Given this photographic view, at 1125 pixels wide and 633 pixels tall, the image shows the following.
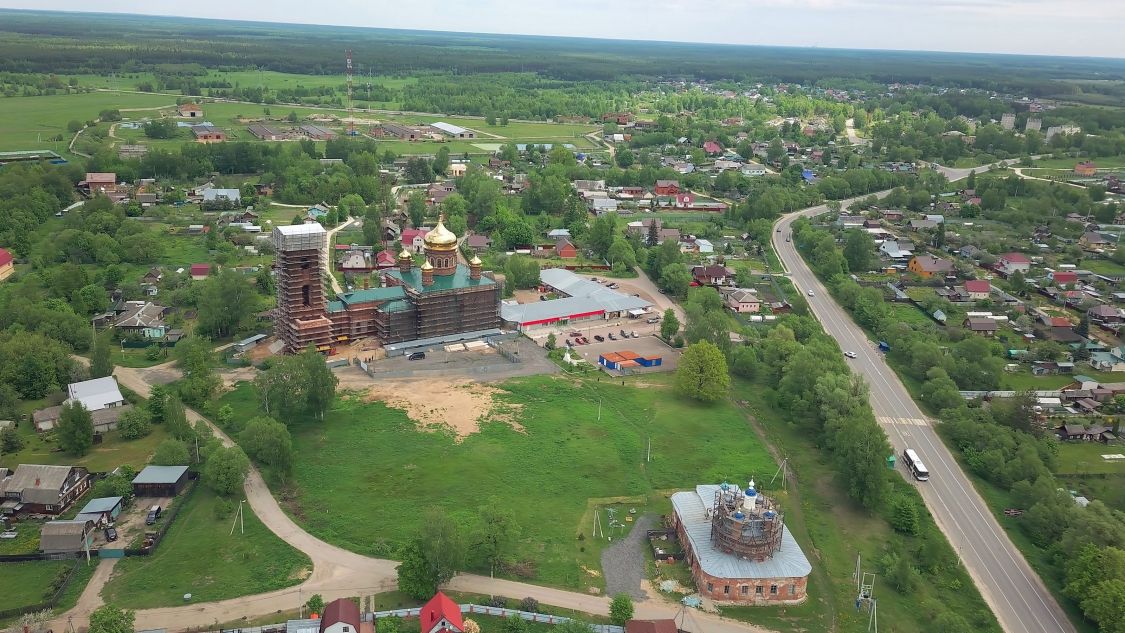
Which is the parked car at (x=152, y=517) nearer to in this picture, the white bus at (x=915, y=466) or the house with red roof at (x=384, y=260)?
the white bus at (x=915, y=466)

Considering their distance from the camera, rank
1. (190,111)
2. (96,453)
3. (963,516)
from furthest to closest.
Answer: (190,111) → (96,453) → (963,516)

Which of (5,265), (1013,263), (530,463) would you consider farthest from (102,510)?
(1013,263)

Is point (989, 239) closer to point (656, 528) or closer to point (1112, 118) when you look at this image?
point (656, 528)

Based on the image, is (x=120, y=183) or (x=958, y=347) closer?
(x=958, y=347)

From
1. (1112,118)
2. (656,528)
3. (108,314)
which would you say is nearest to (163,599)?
(656,528)

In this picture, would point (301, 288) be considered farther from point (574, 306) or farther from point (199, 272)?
point (574, 306)

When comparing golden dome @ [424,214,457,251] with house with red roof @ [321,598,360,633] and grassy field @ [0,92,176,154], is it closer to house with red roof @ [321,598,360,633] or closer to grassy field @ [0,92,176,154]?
house with red roof @ [321,598,360,633]

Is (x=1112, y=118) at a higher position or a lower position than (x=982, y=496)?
higher

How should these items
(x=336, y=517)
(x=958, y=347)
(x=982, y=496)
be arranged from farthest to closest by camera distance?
(x=958, y=347)
(x=982, y=496)
(x=336, y=517)
